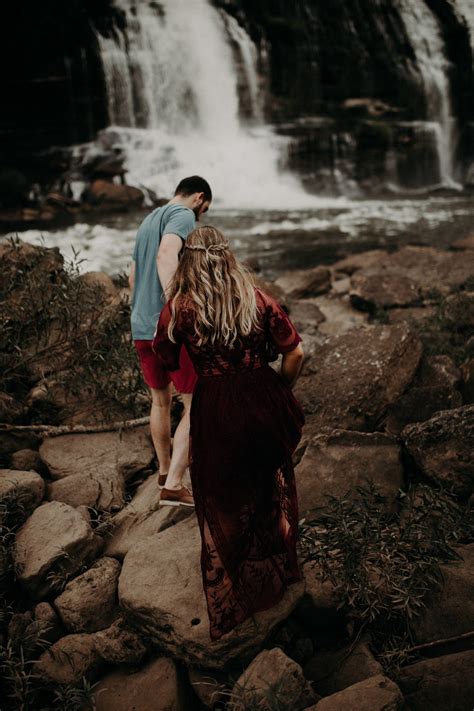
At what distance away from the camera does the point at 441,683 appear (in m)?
2.10

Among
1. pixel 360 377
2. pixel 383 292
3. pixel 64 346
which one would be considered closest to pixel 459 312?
pixel 383 292

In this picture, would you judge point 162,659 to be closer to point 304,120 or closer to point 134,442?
point 134,442

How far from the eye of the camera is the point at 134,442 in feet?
12.7

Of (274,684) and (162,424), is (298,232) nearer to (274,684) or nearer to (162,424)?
(162,424)

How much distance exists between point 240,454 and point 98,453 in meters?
1.72

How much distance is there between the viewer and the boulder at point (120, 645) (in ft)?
8.01

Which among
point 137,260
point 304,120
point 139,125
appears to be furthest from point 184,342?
point 304,120

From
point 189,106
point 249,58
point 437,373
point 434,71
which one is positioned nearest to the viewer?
point 437,373

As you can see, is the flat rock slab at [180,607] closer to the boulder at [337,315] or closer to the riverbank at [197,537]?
the riverbank at [197,537]

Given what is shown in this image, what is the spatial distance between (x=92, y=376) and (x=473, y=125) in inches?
818

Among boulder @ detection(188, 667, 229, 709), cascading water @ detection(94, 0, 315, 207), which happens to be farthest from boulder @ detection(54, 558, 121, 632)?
cascading water @ detection(94, 0, 315, 207)

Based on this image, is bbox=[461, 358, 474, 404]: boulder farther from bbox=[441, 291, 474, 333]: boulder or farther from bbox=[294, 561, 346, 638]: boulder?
bbox=[294, 561, 346, 638]: boulder

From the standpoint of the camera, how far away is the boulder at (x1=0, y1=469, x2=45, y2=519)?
10.0 feet

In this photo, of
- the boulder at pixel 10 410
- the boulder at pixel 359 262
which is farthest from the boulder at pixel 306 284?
the boulder at pixel 10 410
